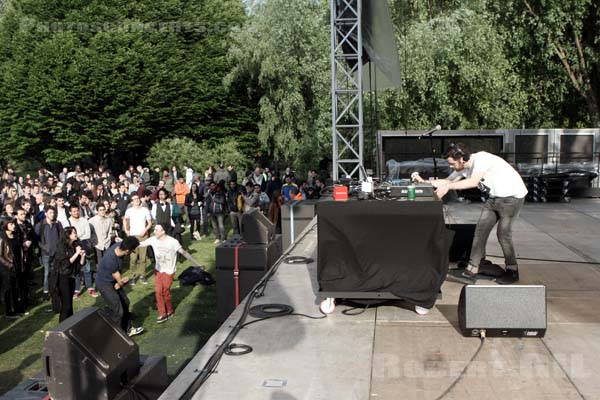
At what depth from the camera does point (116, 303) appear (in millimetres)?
8844

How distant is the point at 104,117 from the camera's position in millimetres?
34688

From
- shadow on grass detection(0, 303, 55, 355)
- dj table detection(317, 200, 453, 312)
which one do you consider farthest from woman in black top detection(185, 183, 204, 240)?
dj table detection(317, 200, 453, 312)

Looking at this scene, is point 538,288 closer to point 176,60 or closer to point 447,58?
point 447,58

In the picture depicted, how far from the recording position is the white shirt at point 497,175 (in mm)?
7109

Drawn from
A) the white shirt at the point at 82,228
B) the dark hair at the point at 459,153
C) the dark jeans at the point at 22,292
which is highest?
the dark hair at the point at 459,153

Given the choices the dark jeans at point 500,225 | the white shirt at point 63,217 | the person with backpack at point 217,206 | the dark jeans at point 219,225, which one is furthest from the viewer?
the dark jeans at point 219,225

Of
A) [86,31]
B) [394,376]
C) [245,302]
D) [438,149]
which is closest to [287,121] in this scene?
[438,149]

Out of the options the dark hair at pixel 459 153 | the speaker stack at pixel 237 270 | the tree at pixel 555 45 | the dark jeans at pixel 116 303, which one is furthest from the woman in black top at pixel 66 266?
the tree at pixel 555 45

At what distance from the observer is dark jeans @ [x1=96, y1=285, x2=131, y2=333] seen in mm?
8750

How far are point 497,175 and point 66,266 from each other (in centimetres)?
640

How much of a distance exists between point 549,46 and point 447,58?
14.7ft

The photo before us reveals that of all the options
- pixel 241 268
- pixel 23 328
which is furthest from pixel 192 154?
pixel 241 268

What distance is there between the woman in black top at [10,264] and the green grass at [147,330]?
0.28 m

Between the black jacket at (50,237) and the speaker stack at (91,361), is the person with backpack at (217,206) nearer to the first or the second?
the black jacket at (50,237)
